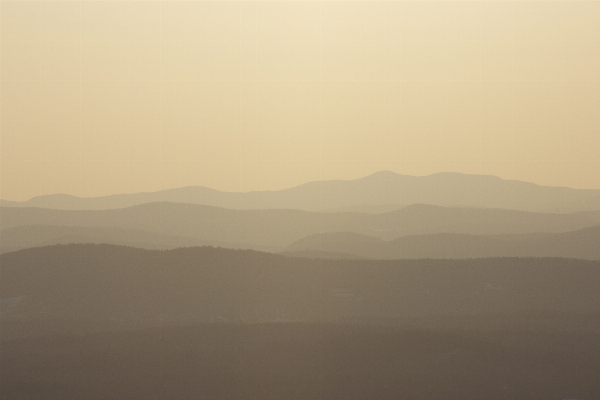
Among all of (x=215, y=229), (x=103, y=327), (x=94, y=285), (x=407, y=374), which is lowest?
(x=407, y=374)

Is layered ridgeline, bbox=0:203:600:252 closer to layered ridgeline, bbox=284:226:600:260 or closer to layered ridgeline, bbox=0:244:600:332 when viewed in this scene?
layered ridgeline, bbox=284:226:600:260

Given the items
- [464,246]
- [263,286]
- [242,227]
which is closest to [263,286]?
[263,286]

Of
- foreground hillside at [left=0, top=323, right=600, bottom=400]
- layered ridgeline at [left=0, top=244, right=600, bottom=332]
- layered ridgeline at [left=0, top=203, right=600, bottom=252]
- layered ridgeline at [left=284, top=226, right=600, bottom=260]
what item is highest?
layered ridgeline at [left=0, top=203, right=600, bottom=252]

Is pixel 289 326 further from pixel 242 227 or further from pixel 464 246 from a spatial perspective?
pixel 242 227

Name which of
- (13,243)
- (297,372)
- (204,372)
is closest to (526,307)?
(297,372)

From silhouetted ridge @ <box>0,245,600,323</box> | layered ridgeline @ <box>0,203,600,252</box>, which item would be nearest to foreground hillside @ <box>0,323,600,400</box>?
silhouetted ridge @ <box>0,245,600,323</box>

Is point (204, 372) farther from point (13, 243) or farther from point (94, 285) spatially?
point (13, 243)

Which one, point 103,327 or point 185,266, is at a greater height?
point 185,266
